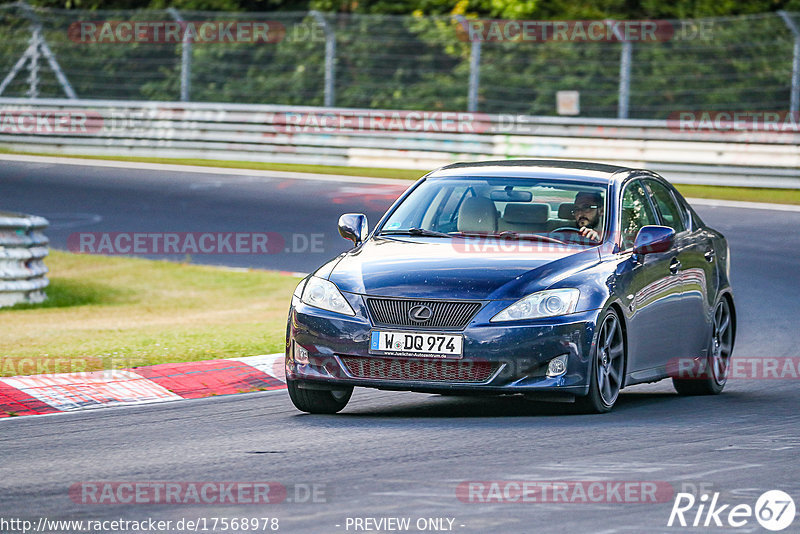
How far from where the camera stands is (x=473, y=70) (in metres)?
25.5

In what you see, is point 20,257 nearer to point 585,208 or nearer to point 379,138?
point 585,208

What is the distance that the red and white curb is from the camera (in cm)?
918

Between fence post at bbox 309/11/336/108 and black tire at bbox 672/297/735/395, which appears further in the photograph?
fence post at bbox 309/11/336/108

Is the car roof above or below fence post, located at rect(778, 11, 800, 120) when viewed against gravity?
below

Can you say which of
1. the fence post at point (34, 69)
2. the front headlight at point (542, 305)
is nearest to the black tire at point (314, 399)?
the front headlight at point (542, 305)

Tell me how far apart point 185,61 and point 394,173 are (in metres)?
4.86

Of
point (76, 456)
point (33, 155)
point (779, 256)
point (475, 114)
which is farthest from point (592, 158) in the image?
point (76, 456)

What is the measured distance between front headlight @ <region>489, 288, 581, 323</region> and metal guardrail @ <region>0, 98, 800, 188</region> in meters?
15.3

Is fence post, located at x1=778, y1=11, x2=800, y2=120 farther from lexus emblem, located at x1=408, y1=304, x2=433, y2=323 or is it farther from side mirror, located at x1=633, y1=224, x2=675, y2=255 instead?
lexus emblem, located at x1=408, y1=304, x2=433, y2=323

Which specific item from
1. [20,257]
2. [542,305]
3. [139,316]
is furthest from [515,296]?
[20,257]

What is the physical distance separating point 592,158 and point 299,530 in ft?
62.7

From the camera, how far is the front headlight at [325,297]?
838 centimetres

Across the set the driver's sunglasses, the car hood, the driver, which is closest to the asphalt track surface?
the car hood

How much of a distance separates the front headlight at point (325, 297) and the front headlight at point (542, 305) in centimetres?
87
